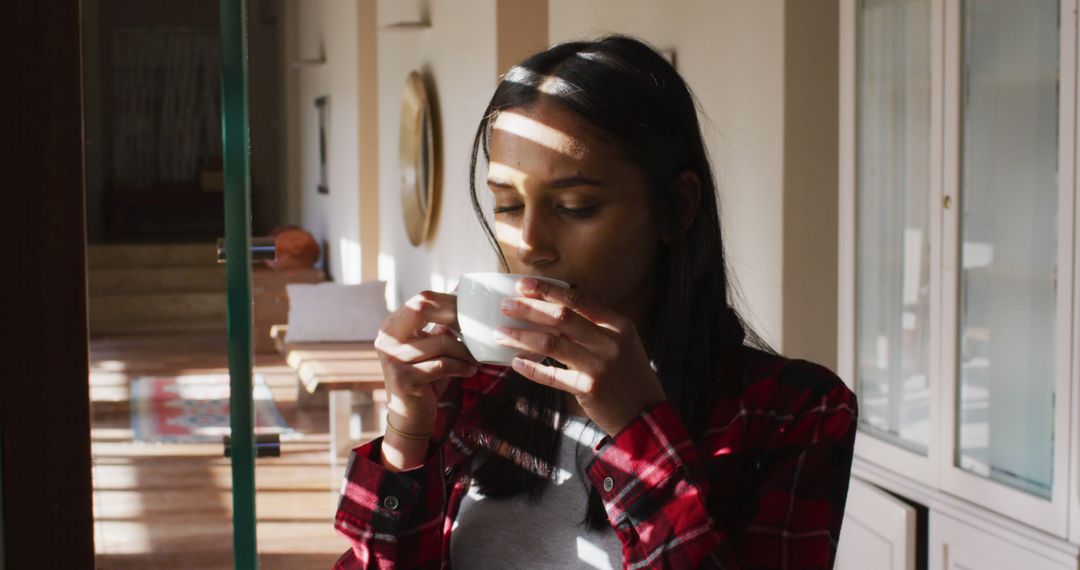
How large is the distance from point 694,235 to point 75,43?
550mm

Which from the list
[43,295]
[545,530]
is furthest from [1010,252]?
[43,295]

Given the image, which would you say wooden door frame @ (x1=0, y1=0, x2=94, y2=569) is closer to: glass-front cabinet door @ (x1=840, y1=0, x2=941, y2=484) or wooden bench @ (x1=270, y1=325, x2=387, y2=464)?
glass-front cabinet door @ (x1=840, y1=0, x2=941, y2=484)

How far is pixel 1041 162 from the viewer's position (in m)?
2.28

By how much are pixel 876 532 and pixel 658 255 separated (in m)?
1.92

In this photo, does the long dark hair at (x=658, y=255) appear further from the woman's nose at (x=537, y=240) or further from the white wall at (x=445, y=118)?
the white wall at (x=445, y=118)

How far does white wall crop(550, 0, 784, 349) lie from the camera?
3008mm

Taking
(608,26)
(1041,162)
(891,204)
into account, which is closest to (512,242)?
(1041,162)

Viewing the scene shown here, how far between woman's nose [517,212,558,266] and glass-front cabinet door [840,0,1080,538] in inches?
58.9

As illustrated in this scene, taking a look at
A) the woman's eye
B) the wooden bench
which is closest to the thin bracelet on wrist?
the woman's eye

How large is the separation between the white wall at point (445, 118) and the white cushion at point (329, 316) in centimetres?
40

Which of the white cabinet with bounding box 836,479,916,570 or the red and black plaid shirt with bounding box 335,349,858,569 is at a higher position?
Answer: the red and black plaid shirt with bounding box 335,349,858,569

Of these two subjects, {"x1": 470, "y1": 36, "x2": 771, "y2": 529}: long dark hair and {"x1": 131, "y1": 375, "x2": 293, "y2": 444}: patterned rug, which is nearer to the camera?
{"x1": 470, "y1": 36, "x2": 771, "y2": 529}: long dark hair

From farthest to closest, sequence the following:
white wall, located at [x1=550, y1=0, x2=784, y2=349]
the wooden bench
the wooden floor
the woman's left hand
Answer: the wooden bench → the wooden floor → white wall, located at [x1=550, y1=0, x2=784, y2=349] → the woman's left hand

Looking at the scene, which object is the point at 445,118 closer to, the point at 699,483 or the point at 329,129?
the point at 329,129
